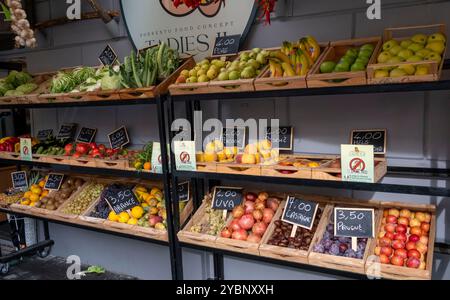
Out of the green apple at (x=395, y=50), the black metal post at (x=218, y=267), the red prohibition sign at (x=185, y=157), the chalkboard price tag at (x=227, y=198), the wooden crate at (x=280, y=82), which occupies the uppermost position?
the green apple at (x=395, y=50)

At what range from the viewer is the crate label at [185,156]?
92.1 inches

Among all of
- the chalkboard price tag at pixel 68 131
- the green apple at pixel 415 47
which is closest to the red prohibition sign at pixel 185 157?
the green apple at pixel 415 47

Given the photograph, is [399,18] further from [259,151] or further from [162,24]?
[162,24]

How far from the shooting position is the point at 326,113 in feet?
7.98

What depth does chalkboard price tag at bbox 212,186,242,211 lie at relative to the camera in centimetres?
248

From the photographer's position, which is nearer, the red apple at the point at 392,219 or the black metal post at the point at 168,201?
the red apple at the point at 392,219

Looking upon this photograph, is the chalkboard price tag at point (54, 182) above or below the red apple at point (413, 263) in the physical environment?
above

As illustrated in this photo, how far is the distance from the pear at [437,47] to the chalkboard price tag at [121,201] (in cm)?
210

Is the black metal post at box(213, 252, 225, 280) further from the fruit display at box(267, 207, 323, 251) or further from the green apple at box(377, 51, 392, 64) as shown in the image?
the green apple at box(377, 51, 392, 64)

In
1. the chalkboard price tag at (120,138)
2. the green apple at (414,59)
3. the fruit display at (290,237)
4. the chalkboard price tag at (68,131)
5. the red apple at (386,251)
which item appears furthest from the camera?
the chalkboard price tag at (68,131)

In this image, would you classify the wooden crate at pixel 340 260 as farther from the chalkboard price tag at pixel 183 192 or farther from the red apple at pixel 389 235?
the chalkboard price tag at pixel 183 192

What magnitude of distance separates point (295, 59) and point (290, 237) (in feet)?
3.17

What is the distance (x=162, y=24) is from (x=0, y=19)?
1952 millimetres

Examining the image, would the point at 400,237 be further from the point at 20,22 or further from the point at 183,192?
the point at 20,22
